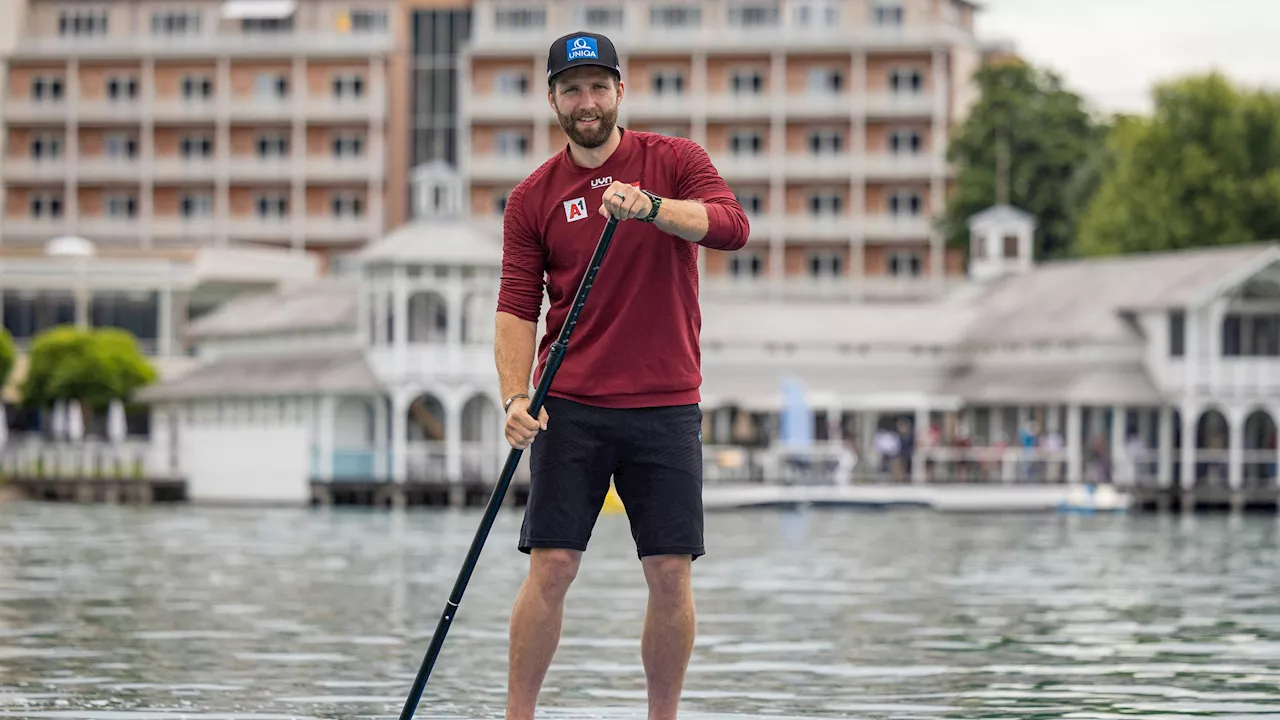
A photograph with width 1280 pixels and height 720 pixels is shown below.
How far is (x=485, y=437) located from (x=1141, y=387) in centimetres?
1675

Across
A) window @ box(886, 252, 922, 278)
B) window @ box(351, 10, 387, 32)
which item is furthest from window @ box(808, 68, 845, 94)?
window @ box(351, 10, 387, 32)

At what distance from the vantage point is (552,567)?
841cm

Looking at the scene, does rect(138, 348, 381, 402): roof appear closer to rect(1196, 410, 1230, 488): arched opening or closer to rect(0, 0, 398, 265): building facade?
rect(1196, 410, 1230, 488): arched opening

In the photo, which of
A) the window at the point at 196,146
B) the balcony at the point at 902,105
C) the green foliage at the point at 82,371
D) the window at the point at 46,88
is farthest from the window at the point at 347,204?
the green foliage at the point at 82,371

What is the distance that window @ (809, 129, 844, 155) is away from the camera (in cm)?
9881

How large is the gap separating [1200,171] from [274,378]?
2999 centimetres

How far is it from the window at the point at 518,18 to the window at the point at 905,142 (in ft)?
47.5

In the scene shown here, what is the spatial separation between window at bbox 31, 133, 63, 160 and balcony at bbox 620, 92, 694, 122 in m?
23.2

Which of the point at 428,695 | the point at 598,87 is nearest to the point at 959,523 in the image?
the point at 428,695

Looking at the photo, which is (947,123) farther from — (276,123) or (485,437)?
(485,437)

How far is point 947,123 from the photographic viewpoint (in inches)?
3868

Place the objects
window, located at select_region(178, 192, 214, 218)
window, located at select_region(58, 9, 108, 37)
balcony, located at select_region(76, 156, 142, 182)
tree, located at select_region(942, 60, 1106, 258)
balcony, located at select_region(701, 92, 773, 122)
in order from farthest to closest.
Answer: window, located at select_region(178, 192, 214, 218) < window, located at select_region(58, 9, 108, 37) < balcony, located at select_region(76, 156, 142, 182) < balcony, located at select_region(701, 92, 773, 122) < tree, located at select_region(942, 60, 1106, 258)

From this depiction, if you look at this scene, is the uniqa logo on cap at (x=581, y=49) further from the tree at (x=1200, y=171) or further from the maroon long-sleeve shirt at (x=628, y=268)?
the tree at (x=1200, y=171)

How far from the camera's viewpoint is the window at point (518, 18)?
99312mm
